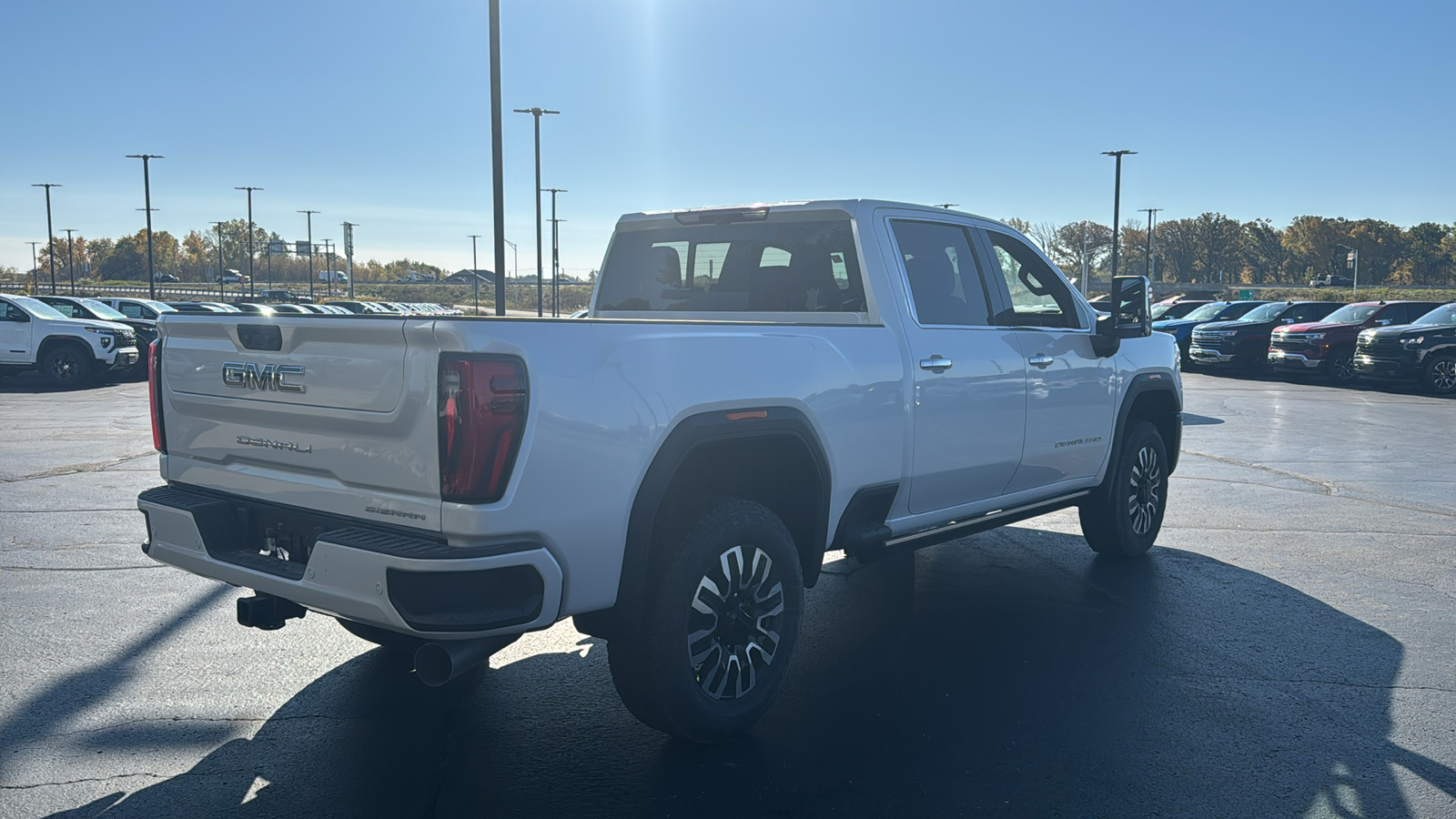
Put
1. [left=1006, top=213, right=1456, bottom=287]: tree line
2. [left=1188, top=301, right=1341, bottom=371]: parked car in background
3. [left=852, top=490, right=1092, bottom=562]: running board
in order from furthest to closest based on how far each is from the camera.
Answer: [left=1006, top=213, right=1456, bottom=287]: tree line, [left=1188, top=301, right=1341, bottom=371]: parked car in background, [left=852, top=490, right=1092, bottom=562]: running board

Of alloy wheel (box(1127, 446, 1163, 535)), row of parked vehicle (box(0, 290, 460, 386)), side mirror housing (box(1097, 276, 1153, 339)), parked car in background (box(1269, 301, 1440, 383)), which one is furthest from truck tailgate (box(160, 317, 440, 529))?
parked car in background (box(1269, 301, 1440, 383))

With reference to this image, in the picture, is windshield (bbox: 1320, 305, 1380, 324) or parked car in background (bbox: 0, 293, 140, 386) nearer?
parked car in background (bbox: 0, 293, 140, 386)

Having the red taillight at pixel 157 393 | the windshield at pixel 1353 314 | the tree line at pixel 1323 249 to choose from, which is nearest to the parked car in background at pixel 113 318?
the red taillight at pixel 157 393

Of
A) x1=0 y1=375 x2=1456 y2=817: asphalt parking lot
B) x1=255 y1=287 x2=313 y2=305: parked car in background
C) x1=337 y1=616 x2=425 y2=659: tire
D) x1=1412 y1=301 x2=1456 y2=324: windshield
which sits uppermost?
x1=255 y1=287 x2=313 y2=305: parked car in background

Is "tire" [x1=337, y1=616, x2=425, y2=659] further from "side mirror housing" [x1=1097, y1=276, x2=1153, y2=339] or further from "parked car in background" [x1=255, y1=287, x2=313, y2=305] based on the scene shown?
"parked car in background" [x1=255, y1=287, x2=313, y2=305]

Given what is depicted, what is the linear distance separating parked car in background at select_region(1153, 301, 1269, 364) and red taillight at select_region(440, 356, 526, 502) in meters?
28.4

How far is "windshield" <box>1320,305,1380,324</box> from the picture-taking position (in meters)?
23.9

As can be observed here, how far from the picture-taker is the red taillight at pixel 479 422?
3.17 m

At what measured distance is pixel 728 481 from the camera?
4.30m

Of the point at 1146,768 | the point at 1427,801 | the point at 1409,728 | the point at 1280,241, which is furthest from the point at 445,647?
the point at 1280,241

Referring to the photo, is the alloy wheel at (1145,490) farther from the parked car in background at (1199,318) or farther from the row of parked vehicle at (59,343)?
the parked car in background at (1199,318)

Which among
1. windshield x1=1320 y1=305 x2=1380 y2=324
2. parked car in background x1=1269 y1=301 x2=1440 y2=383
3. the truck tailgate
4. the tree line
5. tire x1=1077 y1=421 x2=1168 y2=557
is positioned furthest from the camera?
the tree line

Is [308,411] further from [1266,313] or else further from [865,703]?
[1266,313]

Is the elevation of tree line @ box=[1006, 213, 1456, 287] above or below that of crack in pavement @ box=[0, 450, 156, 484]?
above
